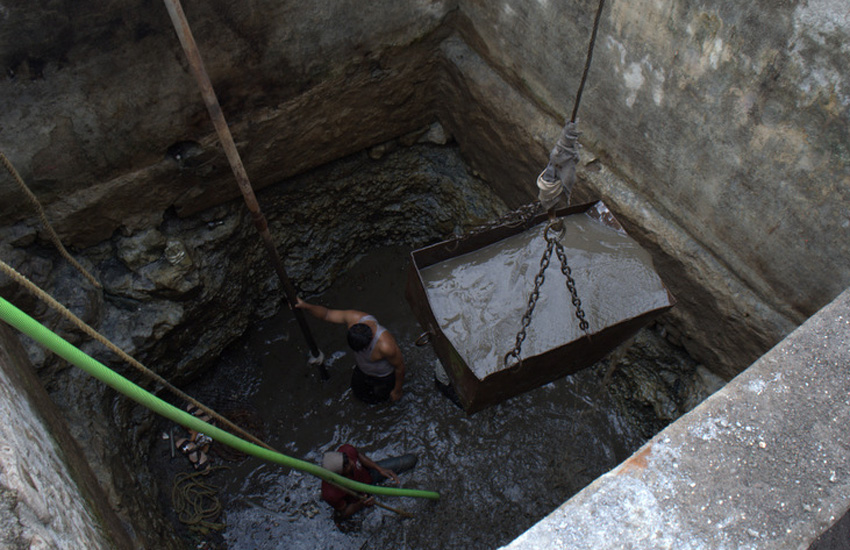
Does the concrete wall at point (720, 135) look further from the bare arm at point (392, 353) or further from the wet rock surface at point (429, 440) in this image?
the bare arm at point (392, 353)

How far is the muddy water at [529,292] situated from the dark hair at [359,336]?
152 cm

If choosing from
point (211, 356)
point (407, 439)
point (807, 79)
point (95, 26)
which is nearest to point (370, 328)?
point (407, 439)

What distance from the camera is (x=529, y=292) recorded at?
2.50 meters

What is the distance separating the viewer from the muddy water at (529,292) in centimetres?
239

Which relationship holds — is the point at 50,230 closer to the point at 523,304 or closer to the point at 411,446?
the point at 411,446

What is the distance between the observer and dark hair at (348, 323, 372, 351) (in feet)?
12.9

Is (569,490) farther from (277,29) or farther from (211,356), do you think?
(277,29)

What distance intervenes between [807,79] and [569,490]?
9.62ft

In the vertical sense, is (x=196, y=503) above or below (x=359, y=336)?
below

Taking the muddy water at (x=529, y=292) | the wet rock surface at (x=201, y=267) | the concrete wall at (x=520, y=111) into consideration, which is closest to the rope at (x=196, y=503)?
the wet rock surface at (x=201, y=267)

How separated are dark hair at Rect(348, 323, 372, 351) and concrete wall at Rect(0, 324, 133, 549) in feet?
5.43

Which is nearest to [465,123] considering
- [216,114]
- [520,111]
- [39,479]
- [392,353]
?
[520,111]

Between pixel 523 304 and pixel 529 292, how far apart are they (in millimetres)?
62

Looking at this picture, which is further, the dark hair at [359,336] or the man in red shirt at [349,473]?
the dark hair at [359,336]
